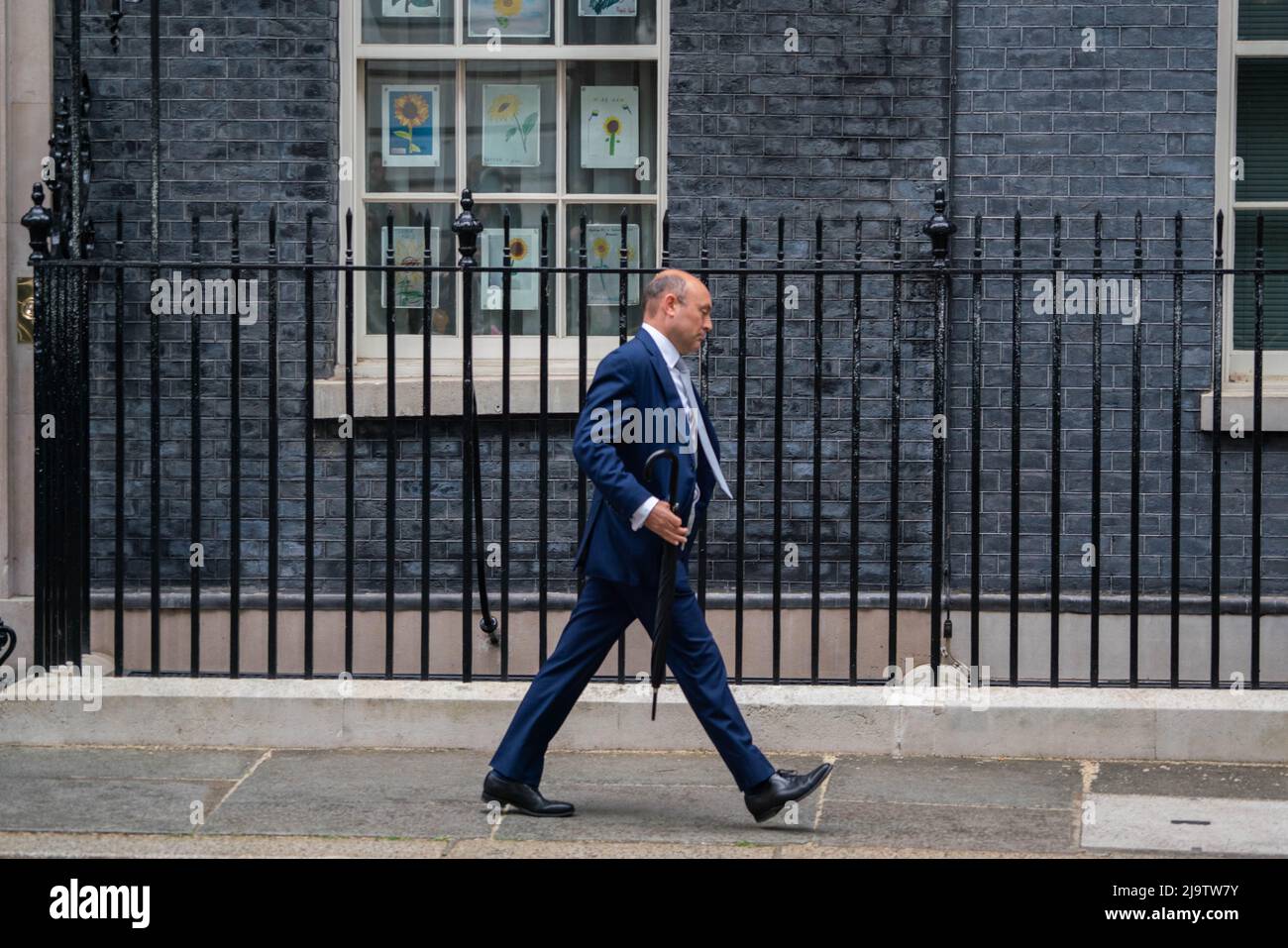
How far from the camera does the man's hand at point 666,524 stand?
241 inches

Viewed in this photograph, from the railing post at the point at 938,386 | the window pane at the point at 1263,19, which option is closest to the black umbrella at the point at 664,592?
the railing post at the point at 938,386

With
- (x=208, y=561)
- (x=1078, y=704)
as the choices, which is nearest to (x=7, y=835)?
(x=208, y=561)

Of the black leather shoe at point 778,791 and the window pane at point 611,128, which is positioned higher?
the window pane at point 611,128

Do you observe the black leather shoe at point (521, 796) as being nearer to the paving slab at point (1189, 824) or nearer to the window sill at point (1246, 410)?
the paving slab at point (1189, 824)

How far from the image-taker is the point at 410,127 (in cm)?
945

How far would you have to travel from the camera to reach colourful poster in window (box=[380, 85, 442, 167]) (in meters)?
9.42

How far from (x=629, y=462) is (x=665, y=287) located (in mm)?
602

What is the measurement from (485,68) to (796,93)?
1.57m

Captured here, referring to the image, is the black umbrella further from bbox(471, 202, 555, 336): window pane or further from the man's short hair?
bbox(471, 202, 555, 336): window pane

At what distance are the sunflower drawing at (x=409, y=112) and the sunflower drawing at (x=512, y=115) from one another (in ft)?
1.09

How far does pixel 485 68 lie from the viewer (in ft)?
30.9

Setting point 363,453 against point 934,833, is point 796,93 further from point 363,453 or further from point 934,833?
point 934,833

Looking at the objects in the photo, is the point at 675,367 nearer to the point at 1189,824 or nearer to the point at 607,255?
the point at 1189,824

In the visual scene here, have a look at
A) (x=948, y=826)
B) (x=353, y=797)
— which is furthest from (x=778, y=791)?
(x=353, y=797)
